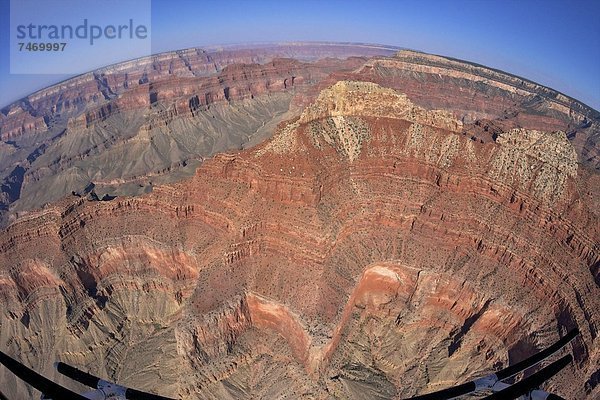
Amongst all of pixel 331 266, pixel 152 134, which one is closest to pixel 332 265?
pixel 331 266

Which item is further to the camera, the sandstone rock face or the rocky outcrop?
the rocky outcrop

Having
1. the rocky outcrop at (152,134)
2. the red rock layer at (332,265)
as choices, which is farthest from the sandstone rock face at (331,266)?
the rocky outcrop at (152,134)

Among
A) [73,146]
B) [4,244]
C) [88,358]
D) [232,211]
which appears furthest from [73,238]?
[73,146]

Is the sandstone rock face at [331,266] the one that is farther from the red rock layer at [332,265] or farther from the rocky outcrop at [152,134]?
the rocky outcrop at [152,134]

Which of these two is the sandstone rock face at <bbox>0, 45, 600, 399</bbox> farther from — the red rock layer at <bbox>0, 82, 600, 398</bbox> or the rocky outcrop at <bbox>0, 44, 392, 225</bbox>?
the rocky outcrop at <bbox>0, 44, 392, 225</bbox>

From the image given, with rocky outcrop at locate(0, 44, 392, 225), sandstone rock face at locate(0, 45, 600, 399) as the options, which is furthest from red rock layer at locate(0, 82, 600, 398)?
rocky outcrop at locate(0, 44, 392, 225)

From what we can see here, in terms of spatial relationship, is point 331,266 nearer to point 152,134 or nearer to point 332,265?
point 332,265

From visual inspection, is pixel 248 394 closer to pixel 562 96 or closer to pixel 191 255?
pixel 191 255

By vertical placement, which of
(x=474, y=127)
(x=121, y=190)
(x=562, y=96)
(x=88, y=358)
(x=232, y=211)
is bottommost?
(x=88, y=358)
